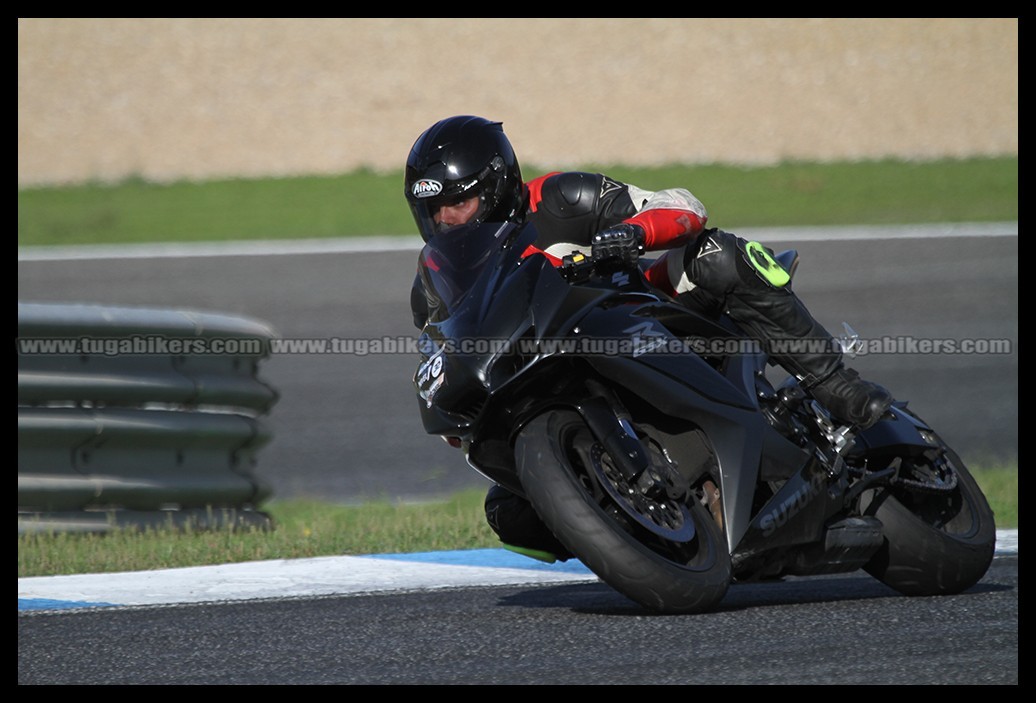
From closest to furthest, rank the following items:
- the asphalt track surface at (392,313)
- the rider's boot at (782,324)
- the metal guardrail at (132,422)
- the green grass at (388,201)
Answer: the rider's boot at (782,324)
the metal guardrail at (132,422)
the asphalt track surface at (392,313)
the green grass at (388,201)

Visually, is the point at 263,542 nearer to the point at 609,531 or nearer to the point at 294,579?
the point at 294,579

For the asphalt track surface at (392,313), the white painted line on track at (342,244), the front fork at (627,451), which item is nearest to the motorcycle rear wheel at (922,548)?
the front fork at (627,451)

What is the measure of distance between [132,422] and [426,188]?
295 cm

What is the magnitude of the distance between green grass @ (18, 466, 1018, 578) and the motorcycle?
207 centimetres

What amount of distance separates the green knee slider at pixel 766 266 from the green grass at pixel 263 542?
89.4 inches

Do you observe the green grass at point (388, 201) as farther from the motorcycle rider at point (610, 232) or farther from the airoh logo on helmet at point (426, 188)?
the airoh logo on helmet at point (426, 188)

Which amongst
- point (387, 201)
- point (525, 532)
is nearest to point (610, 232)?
point (525, 532)

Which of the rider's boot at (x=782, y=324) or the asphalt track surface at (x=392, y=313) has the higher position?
the rider's boot at (x=782, y=324)

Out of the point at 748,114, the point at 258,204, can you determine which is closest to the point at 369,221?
the point at 258,204

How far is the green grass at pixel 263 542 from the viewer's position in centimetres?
575

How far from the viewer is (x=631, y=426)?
3977 mm

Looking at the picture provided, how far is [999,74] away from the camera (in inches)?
910

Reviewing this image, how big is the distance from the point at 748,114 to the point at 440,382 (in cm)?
1885
